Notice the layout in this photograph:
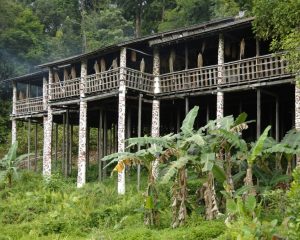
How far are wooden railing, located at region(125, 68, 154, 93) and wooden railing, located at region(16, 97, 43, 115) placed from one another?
7713mm

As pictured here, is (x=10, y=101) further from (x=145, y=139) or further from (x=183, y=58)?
(x=145, y=139)

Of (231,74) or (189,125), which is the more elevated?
(231,74)

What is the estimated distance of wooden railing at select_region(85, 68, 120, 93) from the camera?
20.2 m

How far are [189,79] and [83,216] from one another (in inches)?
273

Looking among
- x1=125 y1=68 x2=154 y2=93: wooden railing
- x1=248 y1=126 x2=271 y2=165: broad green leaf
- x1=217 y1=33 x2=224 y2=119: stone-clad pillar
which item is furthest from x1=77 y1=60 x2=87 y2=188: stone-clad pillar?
x1=248 y1=126 x2=271 y2=165: broad green leaf

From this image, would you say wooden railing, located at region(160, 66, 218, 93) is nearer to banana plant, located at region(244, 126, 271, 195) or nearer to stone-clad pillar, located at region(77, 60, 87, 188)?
stone-clad pillar, located at region(77, 60, 87, 188)

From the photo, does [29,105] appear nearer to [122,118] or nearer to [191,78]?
[122,118]

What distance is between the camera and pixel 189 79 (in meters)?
19.8

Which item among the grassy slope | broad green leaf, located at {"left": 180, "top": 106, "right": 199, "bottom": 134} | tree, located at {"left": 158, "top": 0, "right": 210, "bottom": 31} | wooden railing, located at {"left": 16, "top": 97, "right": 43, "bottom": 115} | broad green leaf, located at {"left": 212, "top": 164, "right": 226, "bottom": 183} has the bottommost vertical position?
the grassy slope

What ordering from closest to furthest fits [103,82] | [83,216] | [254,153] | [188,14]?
[254,153] < [83,216] < [103,82] < [188,14]

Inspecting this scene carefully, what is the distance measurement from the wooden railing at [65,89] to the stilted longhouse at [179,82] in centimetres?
5

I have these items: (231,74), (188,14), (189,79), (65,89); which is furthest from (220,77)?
(188,14)

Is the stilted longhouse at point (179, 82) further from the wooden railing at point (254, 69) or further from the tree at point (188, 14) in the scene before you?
the tree at point (188, 14)

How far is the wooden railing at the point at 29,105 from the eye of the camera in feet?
87.1
